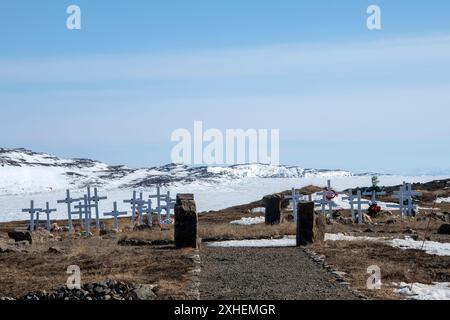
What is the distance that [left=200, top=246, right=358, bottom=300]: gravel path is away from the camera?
46.3 ft

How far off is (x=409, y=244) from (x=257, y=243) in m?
5.51

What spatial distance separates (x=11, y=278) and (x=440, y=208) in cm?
3697

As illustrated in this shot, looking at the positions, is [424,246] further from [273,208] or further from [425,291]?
[273,208]

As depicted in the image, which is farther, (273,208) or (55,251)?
(273,208)

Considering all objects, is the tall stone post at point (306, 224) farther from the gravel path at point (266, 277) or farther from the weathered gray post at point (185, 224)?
the weathered gray post at point (185, 224)

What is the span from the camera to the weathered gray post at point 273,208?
116 feet

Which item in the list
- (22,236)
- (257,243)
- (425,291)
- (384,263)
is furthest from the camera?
(22,236)

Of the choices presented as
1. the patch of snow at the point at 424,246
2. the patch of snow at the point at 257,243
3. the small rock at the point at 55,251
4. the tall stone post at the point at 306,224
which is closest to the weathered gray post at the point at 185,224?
the patch of snow at the point at 257,243

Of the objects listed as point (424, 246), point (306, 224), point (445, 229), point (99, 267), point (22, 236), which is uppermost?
point (306, 224)

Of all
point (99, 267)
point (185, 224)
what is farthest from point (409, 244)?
point (99, 267)

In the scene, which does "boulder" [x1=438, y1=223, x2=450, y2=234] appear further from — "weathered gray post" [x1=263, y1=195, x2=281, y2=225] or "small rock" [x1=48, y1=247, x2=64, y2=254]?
"small rock" [x1=48, y1=247, x2=64, y2=254]

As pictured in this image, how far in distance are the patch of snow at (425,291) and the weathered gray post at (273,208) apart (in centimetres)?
1928

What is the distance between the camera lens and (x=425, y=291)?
14828 mm
